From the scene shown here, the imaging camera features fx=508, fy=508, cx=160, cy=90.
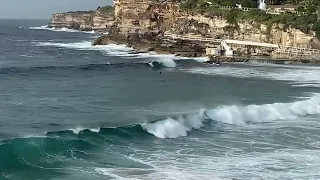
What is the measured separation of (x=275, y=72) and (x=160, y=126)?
2856cm

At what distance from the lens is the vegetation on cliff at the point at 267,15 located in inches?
2388

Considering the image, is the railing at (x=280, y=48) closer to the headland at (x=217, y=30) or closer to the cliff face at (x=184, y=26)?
the headland at (x=217, y=30)

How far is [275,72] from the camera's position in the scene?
49.8 meters

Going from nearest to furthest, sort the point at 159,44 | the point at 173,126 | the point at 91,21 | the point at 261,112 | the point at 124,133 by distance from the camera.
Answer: the point at 124,133 < the point at 173,126 < the point at 261,112 < the point at 159,44 < the point at 91,21

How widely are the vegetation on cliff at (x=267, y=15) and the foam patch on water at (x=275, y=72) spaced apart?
25.7 feet

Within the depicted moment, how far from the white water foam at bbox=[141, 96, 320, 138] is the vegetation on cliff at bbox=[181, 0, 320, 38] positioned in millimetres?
30654

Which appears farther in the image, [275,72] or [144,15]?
[144,15]

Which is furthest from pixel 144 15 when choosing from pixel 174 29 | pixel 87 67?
pixel 87 67

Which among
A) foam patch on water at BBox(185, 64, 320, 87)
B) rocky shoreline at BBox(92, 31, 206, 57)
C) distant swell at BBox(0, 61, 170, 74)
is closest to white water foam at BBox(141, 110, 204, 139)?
foam patch on water at BBox(185, 64, 320, 87)

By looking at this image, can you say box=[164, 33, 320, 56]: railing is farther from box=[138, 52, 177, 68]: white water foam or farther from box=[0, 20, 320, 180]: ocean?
box=[0, 20, 320, 180]: ocean

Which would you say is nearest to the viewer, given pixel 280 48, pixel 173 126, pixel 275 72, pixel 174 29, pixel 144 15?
pixel 173 126

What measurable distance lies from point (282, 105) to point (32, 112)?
14367mm

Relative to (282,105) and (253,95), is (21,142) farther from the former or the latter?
(253,95)

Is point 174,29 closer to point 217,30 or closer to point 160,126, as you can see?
point 217,30
